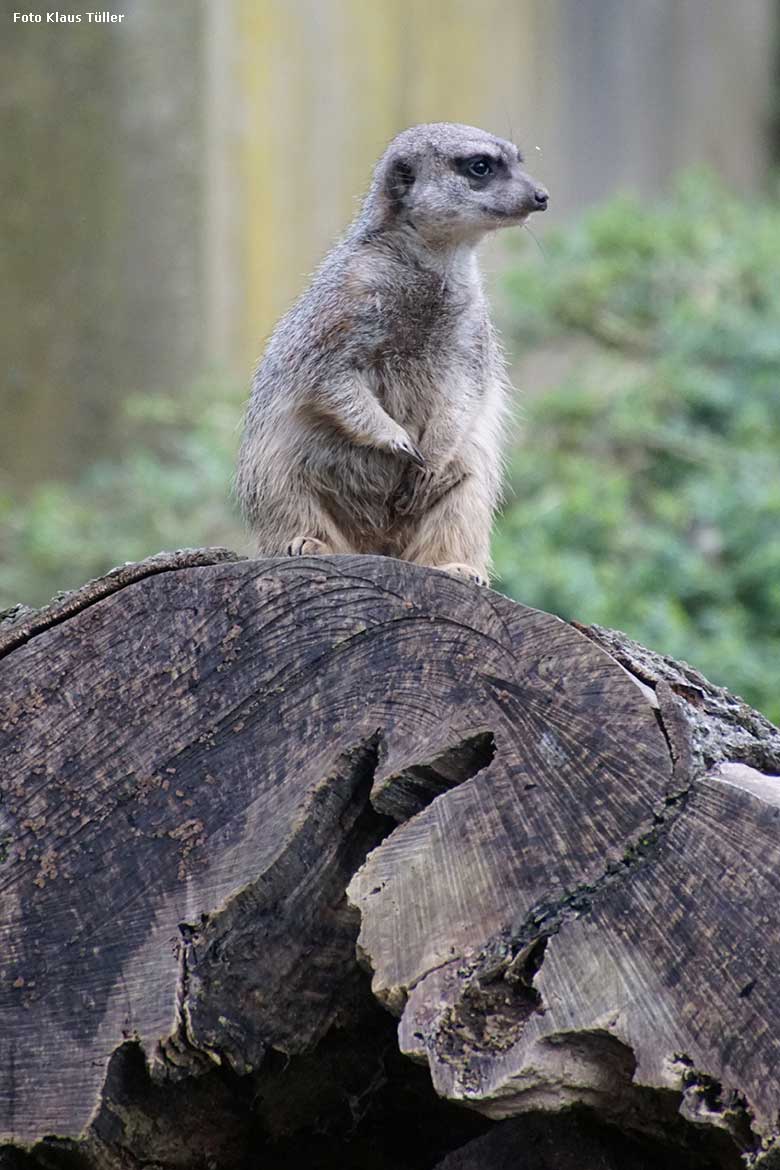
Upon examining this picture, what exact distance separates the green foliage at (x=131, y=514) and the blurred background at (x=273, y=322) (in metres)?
0.01

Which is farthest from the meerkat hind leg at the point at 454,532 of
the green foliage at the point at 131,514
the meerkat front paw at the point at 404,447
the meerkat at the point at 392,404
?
the green foliage at the point at 131,514

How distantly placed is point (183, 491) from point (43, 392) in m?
1.05

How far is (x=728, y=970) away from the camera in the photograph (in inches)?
70.3

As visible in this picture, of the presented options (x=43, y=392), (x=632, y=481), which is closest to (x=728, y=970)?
(x=632, y=481)

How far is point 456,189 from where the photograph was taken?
325 cm

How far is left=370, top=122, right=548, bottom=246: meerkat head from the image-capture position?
323 centimetres

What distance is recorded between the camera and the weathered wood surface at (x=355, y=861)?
5.96 ft

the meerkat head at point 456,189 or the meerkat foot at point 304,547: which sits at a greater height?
the meerkat head at point 456,189

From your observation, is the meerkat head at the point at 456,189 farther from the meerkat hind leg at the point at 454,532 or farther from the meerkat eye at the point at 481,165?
the meerkat hind leg at the point at 454,532

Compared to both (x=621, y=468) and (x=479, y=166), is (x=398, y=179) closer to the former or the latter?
(x=479, y=166)

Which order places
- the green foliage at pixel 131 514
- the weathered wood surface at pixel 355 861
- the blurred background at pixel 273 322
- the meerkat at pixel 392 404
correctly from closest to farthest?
1. the weathered wood surface at pixel 355 861
2. the meerkat at pixel 392 404
3. the blurred background at pixel 273 322
4. the green foliage at pixel 131 514

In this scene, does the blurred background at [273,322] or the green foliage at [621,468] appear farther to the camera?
the blurred background at [273,322]

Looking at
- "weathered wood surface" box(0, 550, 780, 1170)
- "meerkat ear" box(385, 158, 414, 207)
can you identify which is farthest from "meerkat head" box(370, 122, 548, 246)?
"weathered wood surface" box(0, 550, 780, 1170)

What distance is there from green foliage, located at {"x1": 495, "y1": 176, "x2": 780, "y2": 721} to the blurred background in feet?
0.05
